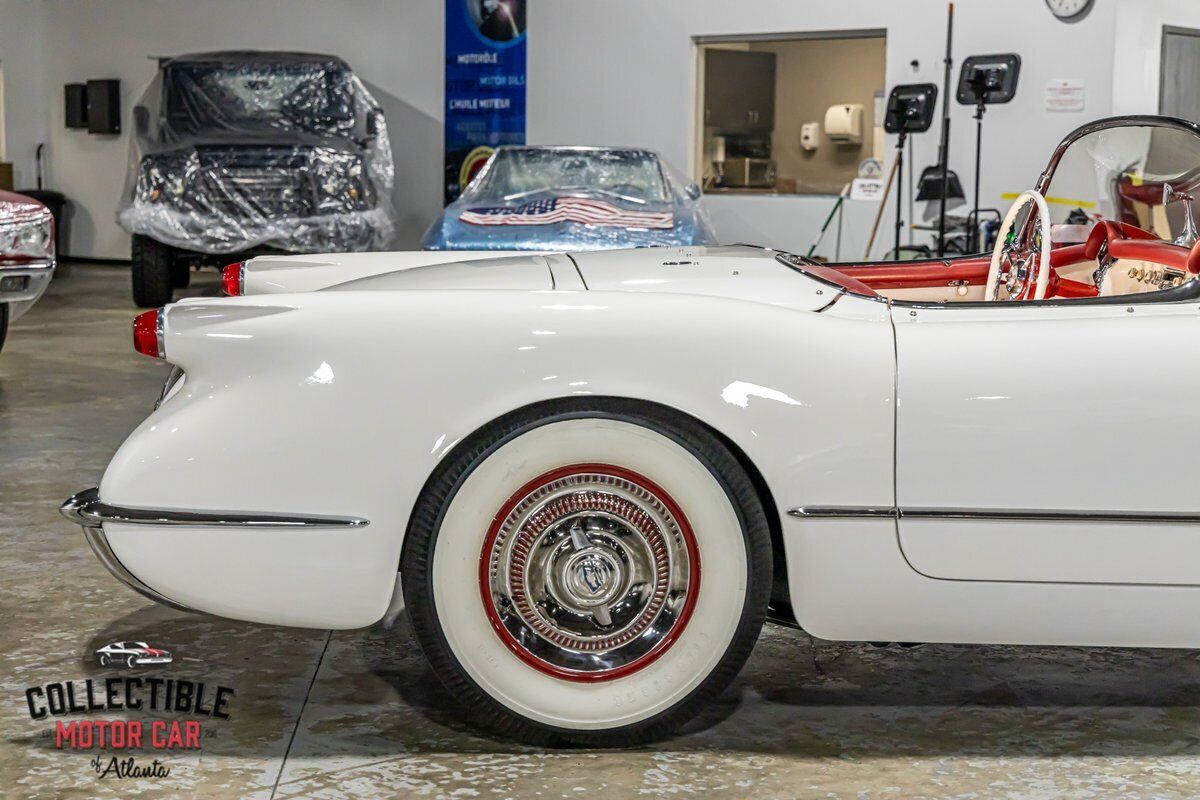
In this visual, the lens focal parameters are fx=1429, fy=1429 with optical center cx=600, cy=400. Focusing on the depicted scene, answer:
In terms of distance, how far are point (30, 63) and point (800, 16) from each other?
9052 mm

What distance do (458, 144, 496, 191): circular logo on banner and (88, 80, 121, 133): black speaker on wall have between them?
4.22 m

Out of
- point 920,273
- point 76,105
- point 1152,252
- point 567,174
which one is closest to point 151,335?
point 920,273

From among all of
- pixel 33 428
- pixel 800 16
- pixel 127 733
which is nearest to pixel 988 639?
pixel 127 733

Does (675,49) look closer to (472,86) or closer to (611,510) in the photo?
(472,86)

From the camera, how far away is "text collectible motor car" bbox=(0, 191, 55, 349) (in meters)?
6.29

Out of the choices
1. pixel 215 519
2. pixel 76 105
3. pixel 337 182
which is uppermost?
pixel 76 105

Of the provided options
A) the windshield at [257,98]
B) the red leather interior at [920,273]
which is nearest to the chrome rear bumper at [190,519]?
the red leather interior at [920,273]

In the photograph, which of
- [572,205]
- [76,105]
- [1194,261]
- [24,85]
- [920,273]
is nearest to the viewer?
[1194,261]

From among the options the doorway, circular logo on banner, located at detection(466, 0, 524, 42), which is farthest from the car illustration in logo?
circular logo on banner, located at detection(466, 0, 524, 42)

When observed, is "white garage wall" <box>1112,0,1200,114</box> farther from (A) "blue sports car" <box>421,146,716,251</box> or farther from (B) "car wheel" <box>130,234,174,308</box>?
(B) "car wheel" <box>130,234,174,308</box>

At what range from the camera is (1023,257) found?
3244 mm

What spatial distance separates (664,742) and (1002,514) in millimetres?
715

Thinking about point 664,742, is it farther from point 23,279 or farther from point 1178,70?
point 1178,70

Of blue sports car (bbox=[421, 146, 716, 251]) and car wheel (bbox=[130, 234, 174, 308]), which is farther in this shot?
car wheel (bbox=[130, 234, 174, 308])
